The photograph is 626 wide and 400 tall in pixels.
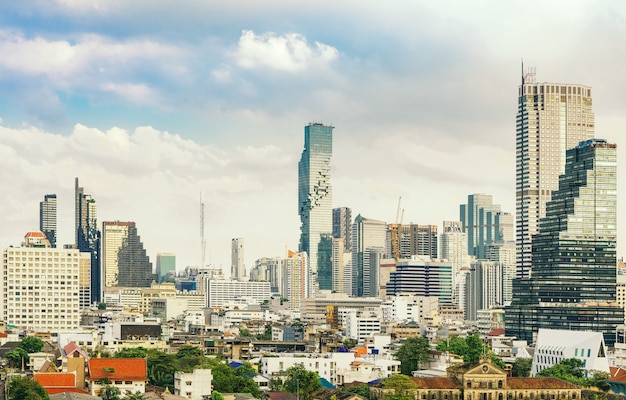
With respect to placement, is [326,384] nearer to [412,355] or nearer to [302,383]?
[302,383]

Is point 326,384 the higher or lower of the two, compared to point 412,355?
lower

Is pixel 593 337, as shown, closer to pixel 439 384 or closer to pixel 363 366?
pixel 363 366

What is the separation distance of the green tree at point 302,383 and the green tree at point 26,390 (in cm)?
3097

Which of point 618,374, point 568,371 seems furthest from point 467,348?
point 618,374

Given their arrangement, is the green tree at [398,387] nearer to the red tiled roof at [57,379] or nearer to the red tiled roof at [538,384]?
the red tiled roof at [538,384]

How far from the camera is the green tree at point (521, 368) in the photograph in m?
184

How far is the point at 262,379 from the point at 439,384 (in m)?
27.1

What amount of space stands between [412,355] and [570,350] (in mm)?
20018

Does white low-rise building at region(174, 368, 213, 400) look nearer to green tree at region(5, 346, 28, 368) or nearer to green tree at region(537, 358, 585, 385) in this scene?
green tree at region(537, 358, 585, 385)

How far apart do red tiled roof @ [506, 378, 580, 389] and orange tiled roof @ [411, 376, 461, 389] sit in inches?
213

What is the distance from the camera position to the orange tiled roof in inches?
5295

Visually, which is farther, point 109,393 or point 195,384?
point 195,384

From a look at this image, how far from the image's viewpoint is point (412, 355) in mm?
180875

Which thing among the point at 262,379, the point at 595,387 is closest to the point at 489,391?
the point at 595,387
